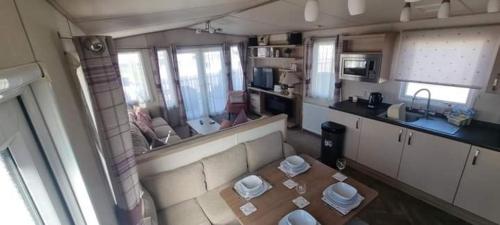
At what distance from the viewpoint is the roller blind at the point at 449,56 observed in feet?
7.39

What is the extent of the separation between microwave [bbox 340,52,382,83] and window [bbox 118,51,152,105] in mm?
4193

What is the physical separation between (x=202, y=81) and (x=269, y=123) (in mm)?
3407

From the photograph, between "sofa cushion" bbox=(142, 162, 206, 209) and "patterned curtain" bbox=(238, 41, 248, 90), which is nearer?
"sofa cushion" bbox=(142, 162, 206, 209)

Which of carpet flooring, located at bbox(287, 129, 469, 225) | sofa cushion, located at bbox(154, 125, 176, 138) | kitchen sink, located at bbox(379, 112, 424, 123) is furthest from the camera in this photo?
sofa cushion, located at bbox(154, 125, 176, 138)

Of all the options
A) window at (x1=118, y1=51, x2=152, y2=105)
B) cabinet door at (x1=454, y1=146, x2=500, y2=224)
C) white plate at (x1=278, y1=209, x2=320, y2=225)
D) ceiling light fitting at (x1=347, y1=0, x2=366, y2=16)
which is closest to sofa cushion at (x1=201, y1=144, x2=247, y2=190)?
white plate at (x1=278, y1=209, x2=320, y2=225)

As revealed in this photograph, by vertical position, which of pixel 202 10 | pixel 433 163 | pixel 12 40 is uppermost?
pixel 202 10

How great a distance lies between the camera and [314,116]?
14.5ft

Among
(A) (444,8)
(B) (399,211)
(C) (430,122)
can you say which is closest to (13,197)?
(A) (444,8)

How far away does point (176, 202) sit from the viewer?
6.65 ft

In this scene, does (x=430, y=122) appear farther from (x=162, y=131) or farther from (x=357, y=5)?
(x=162, y=131)

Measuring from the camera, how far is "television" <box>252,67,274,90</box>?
5320 mm

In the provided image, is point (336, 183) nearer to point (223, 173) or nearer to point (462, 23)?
point (223, 173)

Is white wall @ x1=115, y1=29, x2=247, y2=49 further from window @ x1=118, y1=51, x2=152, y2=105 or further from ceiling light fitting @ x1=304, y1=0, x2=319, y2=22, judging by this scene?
ceiling light fitting @ x1=304, y1=0, x2=319, y2=22

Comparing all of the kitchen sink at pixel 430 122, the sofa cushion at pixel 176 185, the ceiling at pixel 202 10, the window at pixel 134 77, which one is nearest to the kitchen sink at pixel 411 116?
the kitchen sink at pixel 430 122
